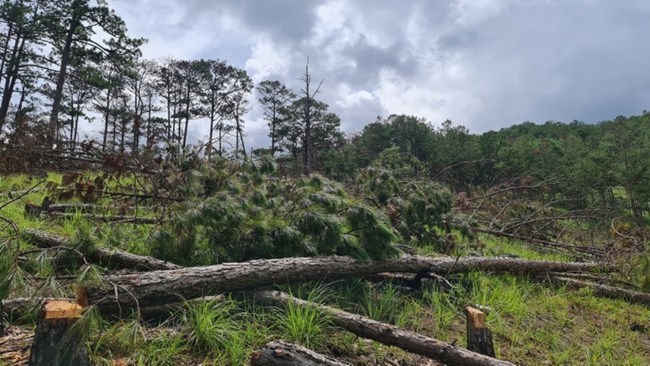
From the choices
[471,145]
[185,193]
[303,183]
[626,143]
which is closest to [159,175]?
[185,193]

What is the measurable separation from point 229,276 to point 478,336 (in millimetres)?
1792

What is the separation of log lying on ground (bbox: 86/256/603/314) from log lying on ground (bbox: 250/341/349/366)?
77 centimetres

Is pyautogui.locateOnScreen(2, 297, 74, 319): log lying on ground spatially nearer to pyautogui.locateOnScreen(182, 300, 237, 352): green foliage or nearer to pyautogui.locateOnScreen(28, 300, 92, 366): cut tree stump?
pyautogui.locateOnScreen(28, 300, 92, 366): cut tree stump

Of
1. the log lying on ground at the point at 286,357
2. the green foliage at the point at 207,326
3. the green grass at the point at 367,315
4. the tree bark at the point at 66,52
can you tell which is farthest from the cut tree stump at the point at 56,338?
the tree bark at the point at 66,52

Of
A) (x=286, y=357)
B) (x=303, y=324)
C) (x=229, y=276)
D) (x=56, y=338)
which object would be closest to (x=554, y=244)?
(x=303, y=324)

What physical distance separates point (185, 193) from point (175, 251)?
1.37 meters

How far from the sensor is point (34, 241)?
3.93 m

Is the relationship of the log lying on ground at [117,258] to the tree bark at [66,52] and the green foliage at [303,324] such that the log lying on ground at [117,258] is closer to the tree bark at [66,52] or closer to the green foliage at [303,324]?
the green foliage at [303,324]

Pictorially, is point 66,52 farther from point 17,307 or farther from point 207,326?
point 207,326

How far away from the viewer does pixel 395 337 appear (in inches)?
105

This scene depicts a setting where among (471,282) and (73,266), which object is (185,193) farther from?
(471,282)

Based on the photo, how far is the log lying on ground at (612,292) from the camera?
4.88m

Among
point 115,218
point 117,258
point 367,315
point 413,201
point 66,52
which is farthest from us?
point 66,52

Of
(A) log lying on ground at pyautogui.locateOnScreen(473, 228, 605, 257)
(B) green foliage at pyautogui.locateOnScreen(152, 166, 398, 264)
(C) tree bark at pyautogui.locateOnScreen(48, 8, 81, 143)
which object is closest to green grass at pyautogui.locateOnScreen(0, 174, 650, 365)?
(B) green foliage at pyautogui.locateOnScreen(152, 166, 398, 264)
